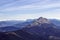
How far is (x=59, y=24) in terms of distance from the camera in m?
25.3

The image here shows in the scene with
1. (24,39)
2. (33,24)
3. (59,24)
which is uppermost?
(33,24)

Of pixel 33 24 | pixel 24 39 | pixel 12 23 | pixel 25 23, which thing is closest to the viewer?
pixel 12 23

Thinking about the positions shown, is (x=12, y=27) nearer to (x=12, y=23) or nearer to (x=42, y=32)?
(x=12, y=23)

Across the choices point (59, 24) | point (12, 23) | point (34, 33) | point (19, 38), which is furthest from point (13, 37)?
point (59, 24)

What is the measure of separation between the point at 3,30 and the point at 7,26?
161 cm

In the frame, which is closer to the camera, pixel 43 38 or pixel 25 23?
pixel 25 23

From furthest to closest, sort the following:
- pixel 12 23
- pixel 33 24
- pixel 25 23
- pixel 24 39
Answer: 1. pixel 33 24
2. pixel 24 39
3. pixel 25 23
4. pixel 12 23

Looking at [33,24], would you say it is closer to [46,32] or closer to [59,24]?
[46,32]

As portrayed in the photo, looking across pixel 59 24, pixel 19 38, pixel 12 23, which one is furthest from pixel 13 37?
pixel 59 24

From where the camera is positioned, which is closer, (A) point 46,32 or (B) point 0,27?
(B) point 0,27

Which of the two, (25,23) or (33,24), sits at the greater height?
(33,24)

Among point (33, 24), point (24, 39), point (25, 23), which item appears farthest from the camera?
point (33, 24)

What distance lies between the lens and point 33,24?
3055 cm

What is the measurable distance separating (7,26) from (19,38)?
5.51 metres
